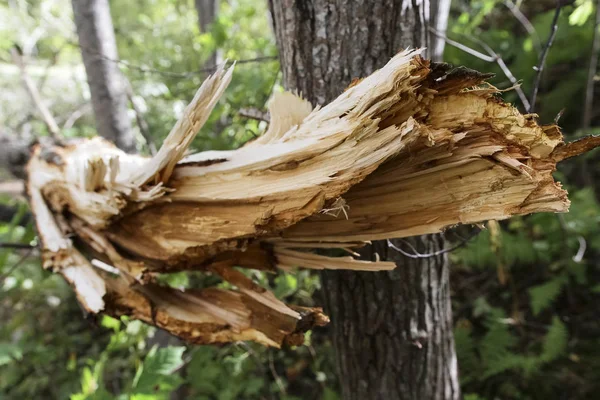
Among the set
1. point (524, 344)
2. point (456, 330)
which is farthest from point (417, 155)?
point (524, 344)

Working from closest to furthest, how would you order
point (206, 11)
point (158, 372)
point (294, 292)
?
1. point (158, 372)
2. point (294, 292)
3. point (206, 11)

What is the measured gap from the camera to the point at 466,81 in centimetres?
95

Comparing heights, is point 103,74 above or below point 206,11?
below

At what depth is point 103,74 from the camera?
8.82 feet

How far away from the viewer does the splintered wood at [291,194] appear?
970mm

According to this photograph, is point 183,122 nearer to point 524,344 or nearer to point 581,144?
point 581,144

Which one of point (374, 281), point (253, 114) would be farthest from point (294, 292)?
point (253, 114)

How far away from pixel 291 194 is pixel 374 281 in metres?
0.62

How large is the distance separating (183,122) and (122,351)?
3.91 metres

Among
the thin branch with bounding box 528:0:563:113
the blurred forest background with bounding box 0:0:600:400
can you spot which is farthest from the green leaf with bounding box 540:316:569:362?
the thin branch with bounding box 528:0:563:113

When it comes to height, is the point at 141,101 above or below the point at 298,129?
above

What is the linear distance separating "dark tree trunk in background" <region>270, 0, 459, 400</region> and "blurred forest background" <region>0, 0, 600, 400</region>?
472 mm

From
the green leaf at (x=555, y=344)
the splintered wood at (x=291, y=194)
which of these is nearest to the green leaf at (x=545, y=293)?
the green leaf at (x=555, y=344)

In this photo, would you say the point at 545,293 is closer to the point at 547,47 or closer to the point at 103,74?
the point at 547,47
